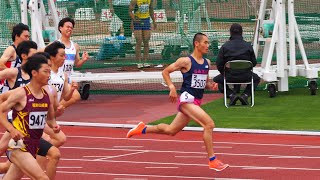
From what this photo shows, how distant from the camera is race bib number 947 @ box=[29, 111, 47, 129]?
11703mm

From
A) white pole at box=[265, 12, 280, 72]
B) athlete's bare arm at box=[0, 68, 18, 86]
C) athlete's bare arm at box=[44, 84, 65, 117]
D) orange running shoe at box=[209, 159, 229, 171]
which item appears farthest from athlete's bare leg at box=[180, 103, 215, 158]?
white pole at box=[265, 12, 280, 72]

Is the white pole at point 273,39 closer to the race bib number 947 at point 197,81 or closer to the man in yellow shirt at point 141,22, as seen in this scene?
the man in yellow shirt at point 141,22

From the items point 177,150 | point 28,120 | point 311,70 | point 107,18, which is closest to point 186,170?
point 177,150

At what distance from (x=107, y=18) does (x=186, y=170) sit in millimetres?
9633

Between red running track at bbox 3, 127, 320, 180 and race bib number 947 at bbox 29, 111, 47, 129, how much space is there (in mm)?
2601

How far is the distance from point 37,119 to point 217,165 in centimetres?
338

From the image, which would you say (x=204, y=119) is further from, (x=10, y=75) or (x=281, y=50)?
(x=281, y=50)

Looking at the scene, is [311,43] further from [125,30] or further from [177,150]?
[177,150]

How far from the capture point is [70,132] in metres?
18.8

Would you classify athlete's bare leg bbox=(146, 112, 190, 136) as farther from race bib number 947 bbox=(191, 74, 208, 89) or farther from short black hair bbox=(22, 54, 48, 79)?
short black hair bbox=(22, 54, 48, 79)

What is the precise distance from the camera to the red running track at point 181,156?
14445 millimetres

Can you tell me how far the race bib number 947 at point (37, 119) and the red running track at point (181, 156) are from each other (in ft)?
8.53

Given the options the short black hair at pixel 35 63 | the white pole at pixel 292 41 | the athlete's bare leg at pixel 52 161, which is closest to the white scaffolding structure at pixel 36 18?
the white pole at pixel 292 41

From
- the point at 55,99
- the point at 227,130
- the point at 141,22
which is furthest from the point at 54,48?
the point at 141,22
